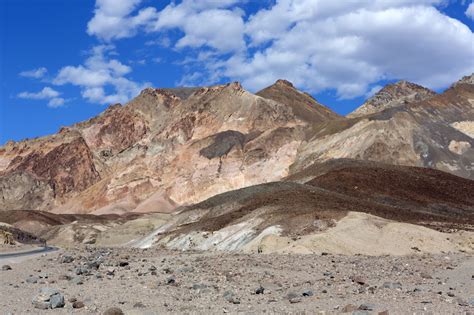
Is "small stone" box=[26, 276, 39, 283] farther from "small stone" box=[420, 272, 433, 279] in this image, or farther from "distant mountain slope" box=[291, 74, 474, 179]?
"distant mountain slope" box=[291, 74, 474, 179]

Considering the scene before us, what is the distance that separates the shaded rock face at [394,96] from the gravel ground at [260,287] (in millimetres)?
151187

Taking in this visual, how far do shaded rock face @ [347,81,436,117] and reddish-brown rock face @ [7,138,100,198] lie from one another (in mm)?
74343

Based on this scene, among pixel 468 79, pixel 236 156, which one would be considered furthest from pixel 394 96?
pixel 236 156

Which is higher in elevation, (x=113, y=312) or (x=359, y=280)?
(x=113, y=312)

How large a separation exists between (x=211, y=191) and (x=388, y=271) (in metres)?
102

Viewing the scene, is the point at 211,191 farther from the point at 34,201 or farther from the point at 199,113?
the point at 34,201

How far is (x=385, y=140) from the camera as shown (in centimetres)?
11156

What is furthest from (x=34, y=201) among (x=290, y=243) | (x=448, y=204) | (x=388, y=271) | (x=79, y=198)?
(x=388, y=271)

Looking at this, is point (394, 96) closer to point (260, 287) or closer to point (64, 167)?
point (64, 167)

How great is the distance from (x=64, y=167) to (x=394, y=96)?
9967cm

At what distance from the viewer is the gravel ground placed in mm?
14047

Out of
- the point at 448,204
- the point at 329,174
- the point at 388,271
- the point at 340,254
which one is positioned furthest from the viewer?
the point at 329,174

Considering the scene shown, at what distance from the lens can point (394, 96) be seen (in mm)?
187875

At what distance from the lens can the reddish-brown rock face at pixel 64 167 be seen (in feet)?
498
